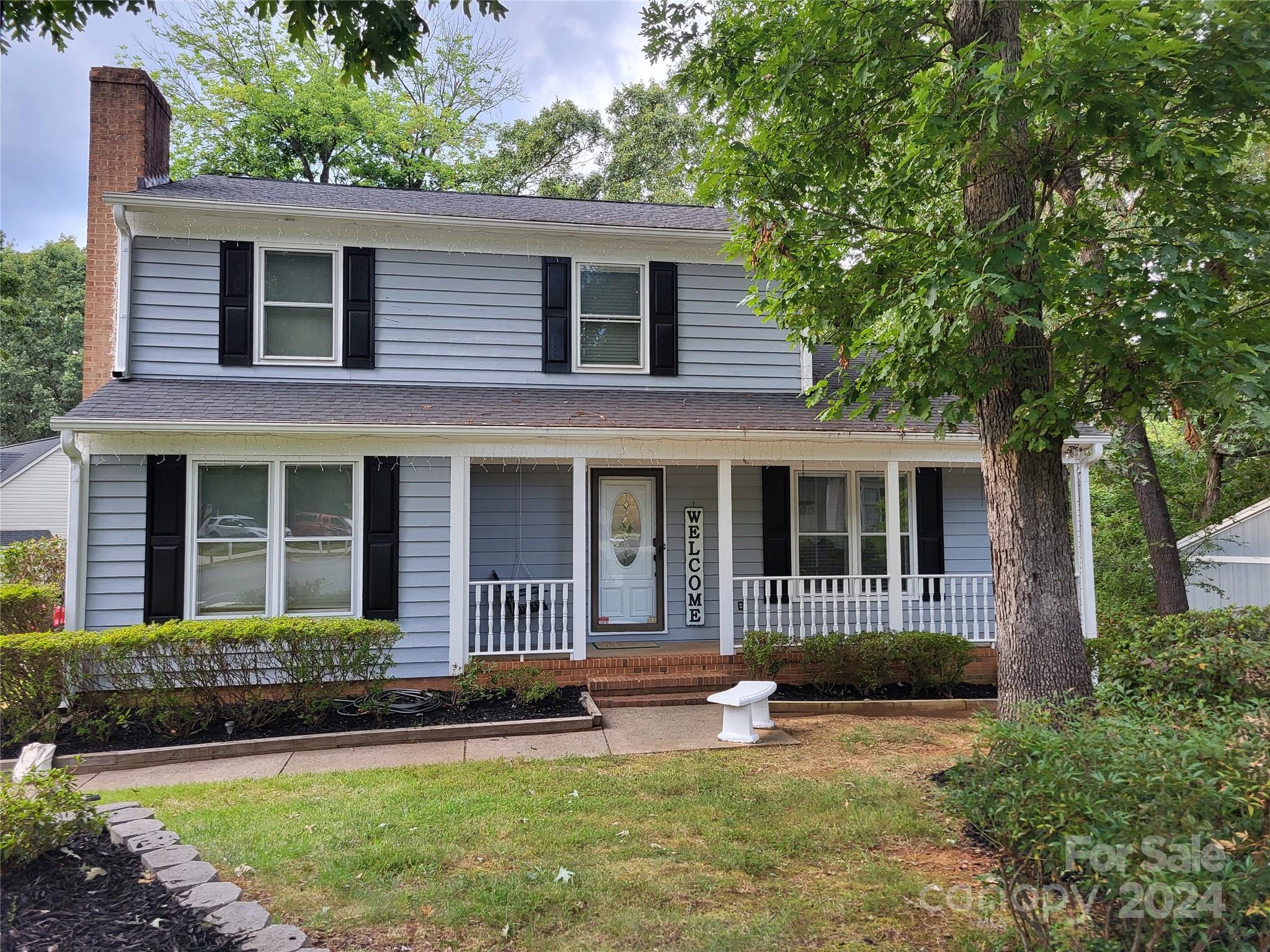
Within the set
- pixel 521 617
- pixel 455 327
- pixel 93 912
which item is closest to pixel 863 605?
pixel 521 617

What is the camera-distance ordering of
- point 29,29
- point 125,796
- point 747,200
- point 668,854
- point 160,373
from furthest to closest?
point 160,373 → point 747,200 → point 125,796 → point 668,854 → point 29,29

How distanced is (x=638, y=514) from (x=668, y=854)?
5723 millimetres

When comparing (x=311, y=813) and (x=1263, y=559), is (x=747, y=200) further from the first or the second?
(x=1263, y=559)

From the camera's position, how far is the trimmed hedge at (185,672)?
614 centimetres

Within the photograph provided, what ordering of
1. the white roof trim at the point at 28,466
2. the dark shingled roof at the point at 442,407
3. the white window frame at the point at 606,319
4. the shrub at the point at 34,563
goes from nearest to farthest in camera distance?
the dark shingled roof at the point at 442,407
the white window frame at the point at 606,319
the shrub at the point at 34,563
the white roof trim at the point at 28,466

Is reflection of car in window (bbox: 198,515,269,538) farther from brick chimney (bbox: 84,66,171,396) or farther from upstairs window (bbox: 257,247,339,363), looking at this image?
brick chimney (bbox: 84,66,171,396)

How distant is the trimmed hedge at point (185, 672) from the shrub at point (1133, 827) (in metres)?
5.44

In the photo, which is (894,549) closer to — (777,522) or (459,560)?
(777,522)

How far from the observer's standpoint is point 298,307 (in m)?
8.50

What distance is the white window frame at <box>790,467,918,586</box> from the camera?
31.0ft

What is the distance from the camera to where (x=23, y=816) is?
3.32m

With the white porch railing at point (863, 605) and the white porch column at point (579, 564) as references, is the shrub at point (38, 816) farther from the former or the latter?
the white porch railing at point (863, 605)

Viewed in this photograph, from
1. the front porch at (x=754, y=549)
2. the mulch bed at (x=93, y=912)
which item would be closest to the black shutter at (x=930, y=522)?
the front porch at (x=754, y=549)

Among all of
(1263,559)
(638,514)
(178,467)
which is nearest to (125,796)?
(178,467)
